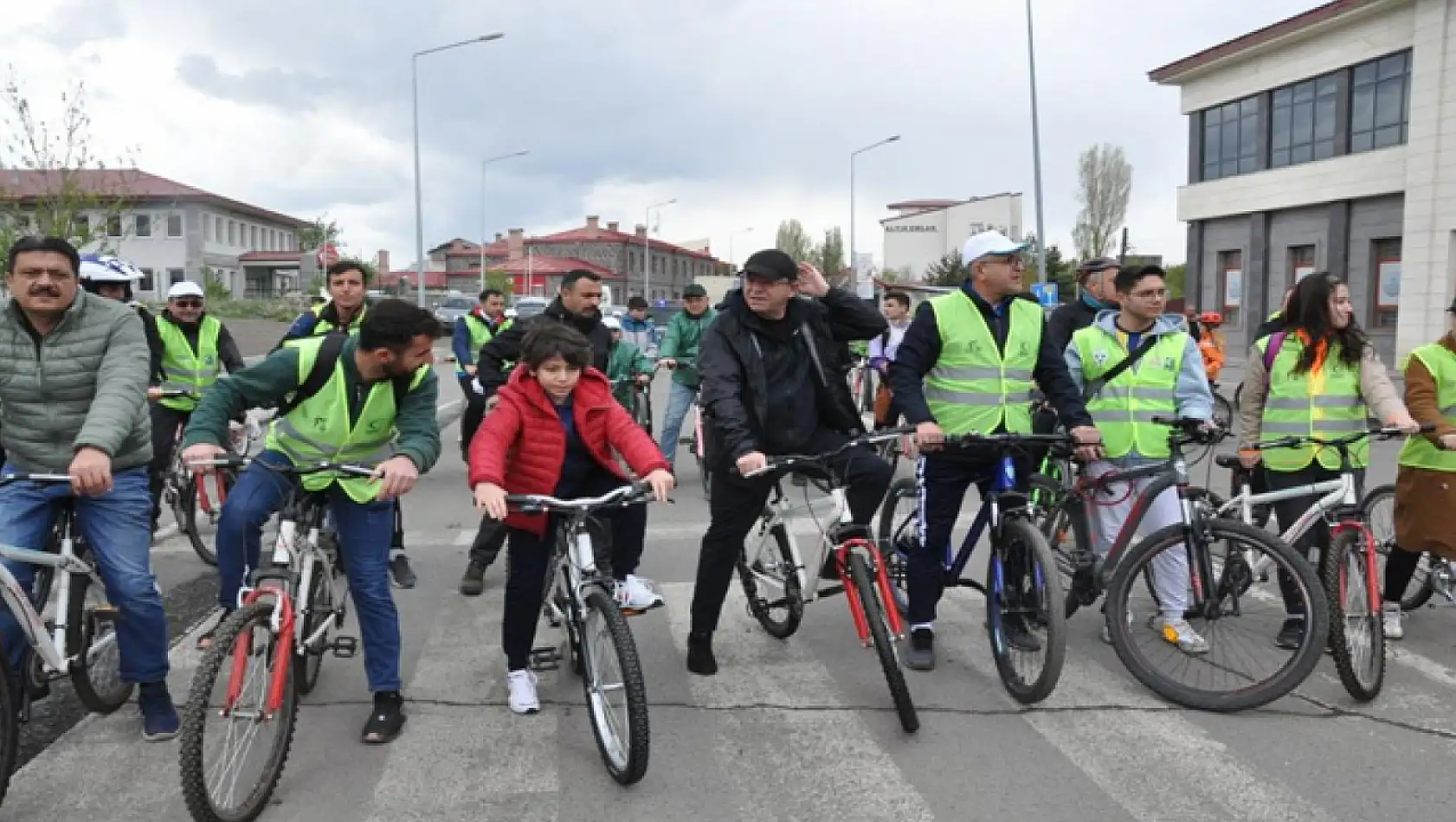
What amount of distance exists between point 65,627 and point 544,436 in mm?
1741

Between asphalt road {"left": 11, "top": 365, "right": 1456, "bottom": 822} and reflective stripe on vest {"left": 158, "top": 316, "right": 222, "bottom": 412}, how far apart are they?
250 cm

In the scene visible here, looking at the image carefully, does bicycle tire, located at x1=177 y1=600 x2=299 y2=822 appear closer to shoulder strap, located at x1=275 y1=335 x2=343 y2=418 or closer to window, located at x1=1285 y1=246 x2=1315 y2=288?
shoulder strap, located at x1=275 y1=335 x2=343 y2=418

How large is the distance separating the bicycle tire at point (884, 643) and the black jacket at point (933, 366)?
88cm

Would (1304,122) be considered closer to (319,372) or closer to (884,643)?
(884,643)

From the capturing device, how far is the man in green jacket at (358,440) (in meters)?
4.20

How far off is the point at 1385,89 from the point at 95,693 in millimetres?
30721

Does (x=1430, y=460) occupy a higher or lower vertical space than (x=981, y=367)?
lower

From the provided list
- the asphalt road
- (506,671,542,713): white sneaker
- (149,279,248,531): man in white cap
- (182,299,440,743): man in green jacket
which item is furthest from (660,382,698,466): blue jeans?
(182,299,440,743): man in green jacket

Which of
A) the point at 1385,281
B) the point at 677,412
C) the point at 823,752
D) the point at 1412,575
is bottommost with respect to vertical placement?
the point at 823,752

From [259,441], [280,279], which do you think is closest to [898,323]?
[259,441]

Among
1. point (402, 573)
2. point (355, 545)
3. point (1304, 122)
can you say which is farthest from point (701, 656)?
point (1304, 122)

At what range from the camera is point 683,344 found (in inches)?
438

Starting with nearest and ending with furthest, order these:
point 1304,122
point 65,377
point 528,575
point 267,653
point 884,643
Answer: point 267,653
point 65,377
point 884,643
point 528,575
point 1304,122

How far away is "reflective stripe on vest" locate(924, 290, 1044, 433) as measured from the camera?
5012 millimetres
